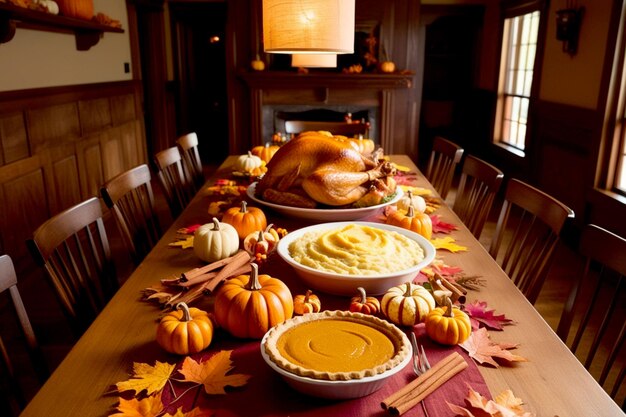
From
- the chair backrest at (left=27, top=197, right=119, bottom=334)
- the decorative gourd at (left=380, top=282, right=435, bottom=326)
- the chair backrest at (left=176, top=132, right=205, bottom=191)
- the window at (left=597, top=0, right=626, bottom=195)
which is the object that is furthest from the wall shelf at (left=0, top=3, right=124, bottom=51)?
the window at (left=597, top=0, right=626, bottom=195)

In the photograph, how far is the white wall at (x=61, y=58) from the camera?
3.17 m

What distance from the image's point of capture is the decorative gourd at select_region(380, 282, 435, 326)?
3.51ft

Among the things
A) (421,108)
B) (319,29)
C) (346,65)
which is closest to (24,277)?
(319,29)

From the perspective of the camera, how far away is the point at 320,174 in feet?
5.44

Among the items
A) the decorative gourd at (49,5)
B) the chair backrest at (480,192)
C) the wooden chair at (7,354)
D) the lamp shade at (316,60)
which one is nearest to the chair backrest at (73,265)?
the wooden chair at (7,354)

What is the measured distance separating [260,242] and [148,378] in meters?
0.55

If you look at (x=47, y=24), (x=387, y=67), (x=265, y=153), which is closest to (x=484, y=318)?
(x=265, y=153)

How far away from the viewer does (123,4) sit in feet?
16.8

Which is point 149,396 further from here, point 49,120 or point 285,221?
point 49,120

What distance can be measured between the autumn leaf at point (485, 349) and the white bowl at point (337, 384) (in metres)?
0.21

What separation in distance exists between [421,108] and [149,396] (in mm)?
7092

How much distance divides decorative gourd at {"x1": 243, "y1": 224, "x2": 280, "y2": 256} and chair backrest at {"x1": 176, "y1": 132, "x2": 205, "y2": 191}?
1438 millimetres

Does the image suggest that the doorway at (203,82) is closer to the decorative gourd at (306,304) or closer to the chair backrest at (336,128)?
the chair backrest at (336,128)

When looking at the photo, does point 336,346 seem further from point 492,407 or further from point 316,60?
point 316,60
